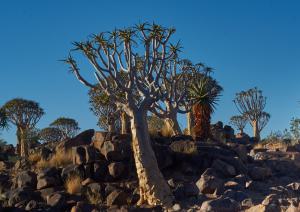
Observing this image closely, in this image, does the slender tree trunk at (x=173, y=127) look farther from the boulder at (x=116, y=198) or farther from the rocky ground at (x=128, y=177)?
the boulder at (x=116, y=198)

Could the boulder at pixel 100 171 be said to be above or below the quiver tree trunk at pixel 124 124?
below

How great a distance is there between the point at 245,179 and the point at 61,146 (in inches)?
295

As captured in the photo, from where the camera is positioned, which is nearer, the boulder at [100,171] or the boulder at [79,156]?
the boulder at [100,171]

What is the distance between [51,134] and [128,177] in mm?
26216

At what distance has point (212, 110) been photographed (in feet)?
77.5

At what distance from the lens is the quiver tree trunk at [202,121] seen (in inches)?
910

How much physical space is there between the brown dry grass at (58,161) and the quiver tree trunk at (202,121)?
19.8 feet

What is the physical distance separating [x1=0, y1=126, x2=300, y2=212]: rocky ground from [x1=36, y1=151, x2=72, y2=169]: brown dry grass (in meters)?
0.09

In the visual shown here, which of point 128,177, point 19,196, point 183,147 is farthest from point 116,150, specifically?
point 19,196

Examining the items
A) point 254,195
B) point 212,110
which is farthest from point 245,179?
point 212,110

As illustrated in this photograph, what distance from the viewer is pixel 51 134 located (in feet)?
140

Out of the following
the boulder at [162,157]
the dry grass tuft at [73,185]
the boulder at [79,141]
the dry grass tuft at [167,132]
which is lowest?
the dry grass tuft at [73,185]

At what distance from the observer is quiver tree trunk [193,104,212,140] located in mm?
23125

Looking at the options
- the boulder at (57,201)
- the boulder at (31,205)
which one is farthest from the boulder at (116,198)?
the boulder at (31,205)
